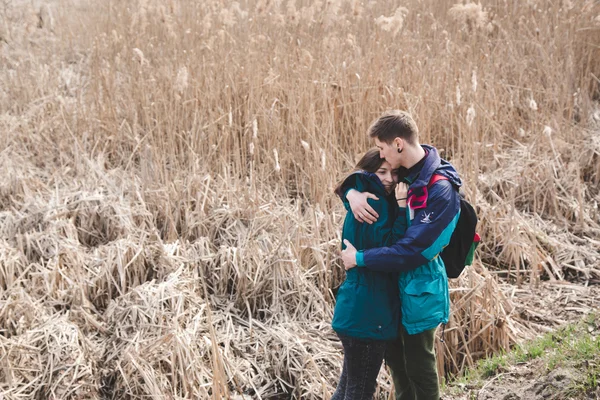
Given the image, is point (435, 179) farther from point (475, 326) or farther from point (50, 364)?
point (50, 364)

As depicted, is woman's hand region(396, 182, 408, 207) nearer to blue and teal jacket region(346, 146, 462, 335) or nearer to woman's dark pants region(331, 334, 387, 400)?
blue and teal jacket region(346, 146, 462, 335)

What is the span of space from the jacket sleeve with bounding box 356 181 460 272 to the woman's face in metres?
0.16

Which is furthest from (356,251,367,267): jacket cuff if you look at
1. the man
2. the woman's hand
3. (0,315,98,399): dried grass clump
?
(0,315,98,399): dried grass clump

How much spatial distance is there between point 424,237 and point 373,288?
0.93 ft

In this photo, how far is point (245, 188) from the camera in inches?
163

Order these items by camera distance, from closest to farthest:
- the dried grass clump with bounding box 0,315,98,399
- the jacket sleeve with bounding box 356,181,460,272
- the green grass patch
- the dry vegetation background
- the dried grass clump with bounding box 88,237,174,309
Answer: the jacket sleeve with bounding box 356,181,460,272
the green grass patch
the dried grass clump with bounding box 0,315,98,399
the dry vegetation background
the dried grass clump with bounding box 88,237,174,309

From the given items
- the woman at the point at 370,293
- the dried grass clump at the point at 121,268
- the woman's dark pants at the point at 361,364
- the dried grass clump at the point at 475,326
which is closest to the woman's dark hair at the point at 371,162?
the woman at the point at 370,293

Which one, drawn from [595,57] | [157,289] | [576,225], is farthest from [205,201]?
[595,57]

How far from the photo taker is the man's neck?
2.17 m

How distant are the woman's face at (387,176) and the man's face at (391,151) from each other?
0.06 m

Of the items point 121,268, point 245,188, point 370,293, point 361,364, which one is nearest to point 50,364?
point 121,268

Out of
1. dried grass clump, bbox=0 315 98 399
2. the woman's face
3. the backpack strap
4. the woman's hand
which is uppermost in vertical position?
the backpack strap

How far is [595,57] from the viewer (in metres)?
5.82

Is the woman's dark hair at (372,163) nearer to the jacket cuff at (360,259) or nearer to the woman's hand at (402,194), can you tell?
the woman's hand at (402,194)
